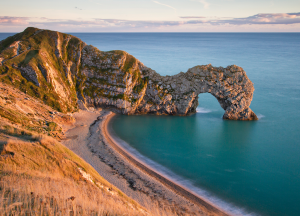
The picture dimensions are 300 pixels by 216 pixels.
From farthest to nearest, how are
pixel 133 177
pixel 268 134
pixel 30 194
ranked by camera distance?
pixel 268 134 < pixel 133 177 < pixel 30 194

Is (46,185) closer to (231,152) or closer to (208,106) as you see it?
(231,152)

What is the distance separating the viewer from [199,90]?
4872 cm

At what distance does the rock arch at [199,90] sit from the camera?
1870 inches

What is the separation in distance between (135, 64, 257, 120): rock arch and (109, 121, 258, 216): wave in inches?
643

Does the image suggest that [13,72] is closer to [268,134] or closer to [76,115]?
[76,115]

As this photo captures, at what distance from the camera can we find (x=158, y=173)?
93.4 feet

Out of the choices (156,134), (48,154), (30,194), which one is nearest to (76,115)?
(156,134)

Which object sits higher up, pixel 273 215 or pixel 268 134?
pixel 268 134

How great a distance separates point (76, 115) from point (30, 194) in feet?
120

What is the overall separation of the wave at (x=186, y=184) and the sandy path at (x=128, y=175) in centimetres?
116

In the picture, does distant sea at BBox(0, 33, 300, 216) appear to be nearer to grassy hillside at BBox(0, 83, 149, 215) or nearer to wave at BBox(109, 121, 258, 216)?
wave at BBox(109, 121, 258, 216)

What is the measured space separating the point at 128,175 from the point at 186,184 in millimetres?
7642

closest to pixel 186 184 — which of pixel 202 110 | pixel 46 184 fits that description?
pixel 46 184

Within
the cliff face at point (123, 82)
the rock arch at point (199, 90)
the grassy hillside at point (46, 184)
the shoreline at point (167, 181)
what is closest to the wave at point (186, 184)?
the shoreline at point (167, 181)
